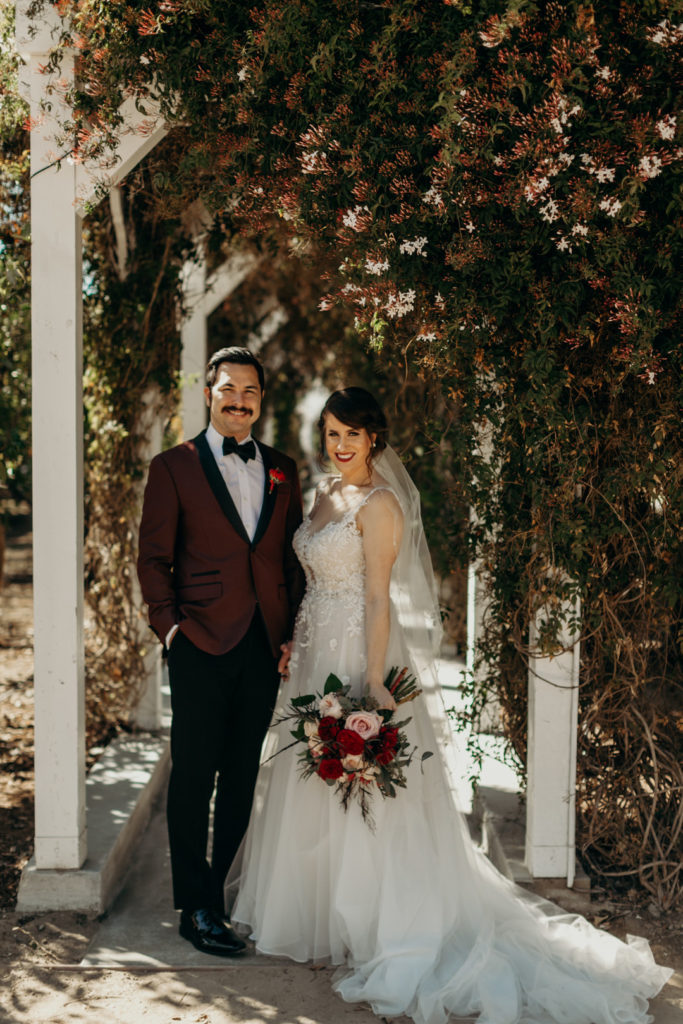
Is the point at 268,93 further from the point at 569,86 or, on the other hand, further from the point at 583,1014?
the point at 583,1014

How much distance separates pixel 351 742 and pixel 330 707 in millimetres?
149

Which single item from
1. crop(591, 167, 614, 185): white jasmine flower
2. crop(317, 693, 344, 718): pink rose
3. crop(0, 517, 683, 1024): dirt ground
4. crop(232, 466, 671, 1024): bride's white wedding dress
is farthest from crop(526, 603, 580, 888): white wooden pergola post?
crop(591, 167, 614, 185): white jasmine flower

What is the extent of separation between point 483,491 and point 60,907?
87.4 inches

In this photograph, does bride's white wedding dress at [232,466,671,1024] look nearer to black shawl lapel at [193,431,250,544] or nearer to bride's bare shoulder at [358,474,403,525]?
bride's bare shoulder at [358,474,403,525]

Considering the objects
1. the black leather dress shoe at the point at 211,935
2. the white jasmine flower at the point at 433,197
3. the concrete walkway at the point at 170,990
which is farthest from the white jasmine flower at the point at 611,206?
the black leather dress shoe at the point at 211,935

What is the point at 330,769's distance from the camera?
3209mm

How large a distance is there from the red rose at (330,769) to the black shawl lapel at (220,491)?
2.69ft

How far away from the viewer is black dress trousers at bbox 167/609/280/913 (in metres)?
3.55

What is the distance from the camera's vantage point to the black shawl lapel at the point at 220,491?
355 centimetres

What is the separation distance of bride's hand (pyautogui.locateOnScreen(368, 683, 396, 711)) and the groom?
1.29 feet

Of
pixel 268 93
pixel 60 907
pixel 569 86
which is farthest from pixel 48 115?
pixel 60 907

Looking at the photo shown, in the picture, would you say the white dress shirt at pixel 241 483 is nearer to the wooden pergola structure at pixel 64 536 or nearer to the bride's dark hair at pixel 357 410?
the bride's dark hair at pixel 357 410

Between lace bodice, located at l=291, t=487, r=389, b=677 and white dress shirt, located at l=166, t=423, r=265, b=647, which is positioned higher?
white dress shirt, located at l=166, t=423, r=265, b=647

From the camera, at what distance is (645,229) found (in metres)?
3.20
